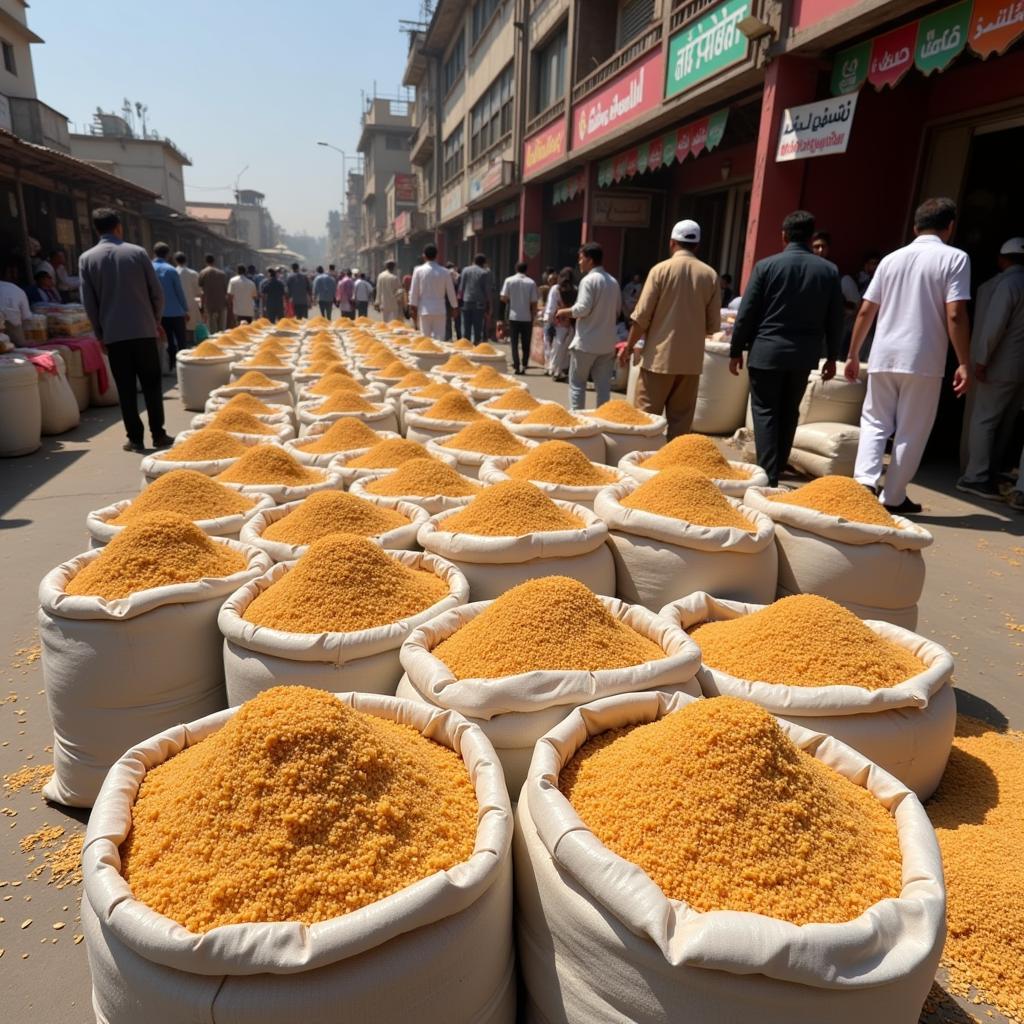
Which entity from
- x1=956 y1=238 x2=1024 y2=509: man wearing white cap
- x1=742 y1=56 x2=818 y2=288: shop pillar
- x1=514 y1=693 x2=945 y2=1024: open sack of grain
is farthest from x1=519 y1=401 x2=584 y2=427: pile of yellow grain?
x1=742 y1=56 x2=818 y2=288: shop pillar

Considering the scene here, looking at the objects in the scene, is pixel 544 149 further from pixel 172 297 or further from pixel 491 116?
pixel 172 297

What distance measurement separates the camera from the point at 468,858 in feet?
3.38

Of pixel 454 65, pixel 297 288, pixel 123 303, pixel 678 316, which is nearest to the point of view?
pixel 678 316

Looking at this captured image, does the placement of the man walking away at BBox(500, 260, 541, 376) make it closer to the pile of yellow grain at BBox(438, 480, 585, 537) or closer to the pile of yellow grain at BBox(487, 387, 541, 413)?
the pile of yellow grain at BBox(487, 387, 541, 413)

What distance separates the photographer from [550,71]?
42.0 ft

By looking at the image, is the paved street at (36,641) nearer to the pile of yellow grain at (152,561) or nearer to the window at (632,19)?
the pile of yellow grain at (152,561)

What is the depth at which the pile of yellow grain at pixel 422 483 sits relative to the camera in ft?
8.19

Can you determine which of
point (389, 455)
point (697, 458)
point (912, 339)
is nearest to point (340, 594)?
point (389, 455)

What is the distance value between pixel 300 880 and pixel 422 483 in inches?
65.4

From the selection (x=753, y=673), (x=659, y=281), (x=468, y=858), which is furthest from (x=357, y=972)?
(x=659, y=281)

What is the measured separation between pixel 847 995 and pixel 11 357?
6476 mm

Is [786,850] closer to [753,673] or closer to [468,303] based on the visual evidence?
[753,673]

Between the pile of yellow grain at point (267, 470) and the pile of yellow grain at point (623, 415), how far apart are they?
1574mm

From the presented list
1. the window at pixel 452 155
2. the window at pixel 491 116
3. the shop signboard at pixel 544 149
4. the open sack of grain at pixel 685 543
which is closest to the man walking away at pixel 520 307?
the shop signboard at pixel 544 149
